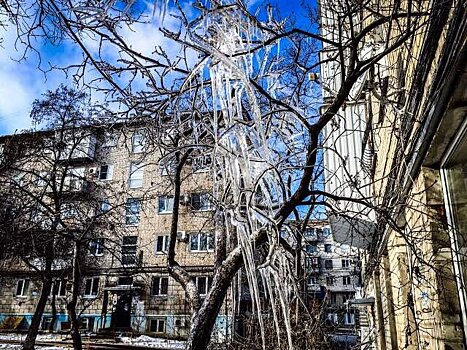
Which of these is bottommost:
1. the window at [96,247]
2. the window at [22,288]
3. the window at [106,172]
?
the window at [22,288]

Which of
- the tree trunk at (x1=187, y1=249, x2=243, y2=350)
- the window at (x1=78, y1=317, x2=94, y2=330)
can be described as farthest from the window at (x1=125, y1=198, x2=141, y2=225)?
the window at (x1=78, y1=317, x2=94, y2=330)

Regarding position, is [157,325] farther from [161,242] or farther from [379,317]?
[379,317]

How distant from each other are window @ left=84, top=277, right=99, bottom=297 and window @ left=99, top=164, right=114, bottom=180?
20.4ft

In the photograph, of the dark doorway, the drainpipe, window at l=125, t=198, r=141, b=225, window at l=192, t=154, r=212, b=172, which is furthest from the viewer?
the dark doorway

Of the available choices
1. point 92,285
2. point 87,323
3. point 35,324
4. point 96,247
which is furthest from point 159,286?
point 35,324

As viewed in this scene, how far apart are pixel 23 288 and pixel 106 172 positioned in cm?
900

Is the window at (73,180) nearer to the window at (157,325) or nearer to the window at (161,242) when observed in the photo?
the window at (161,242)

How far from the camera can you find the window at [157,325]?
2173 cm

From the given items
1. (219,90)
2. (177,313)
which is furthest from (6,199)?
(177,313)

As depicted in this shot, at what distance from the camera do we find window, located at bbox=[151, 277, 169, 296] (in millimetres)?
22547

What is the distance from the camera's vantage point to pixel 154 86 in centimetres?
465

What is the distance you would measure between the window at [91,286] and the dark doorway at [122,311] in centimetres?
191

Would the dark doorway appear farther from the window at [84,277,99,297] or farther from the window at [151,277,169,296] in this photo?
the window at [84,277,99,297]

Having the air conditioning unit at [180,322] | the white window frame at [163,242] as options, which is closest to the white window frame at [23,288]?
the white window frame at [163,242]
